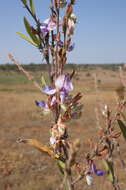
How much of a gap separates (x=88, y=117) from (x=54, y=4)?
1892 centimetres

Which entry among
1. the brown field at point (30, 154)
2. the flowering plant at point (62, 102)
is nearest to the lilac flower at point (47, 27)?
the flowering plant at point (62, 102)

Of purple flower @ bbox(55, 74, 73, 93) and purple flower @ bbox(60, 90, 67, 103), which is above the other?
purple flower @ bbox(55, 74, 73, 93)

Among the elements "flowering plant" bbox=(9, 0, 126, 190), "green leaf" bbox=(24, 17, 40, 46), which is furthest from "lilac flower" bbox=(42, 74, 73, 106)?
"green leaf" bbox=(24, 17, 40, 46)

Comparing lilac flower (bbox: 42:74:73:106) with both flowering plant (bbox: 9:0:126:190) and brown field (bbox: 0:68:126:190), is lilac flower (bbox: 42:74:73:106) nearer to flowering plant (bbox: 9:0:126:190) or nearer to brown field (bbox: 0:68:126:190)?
flowering plant (bbox: 9:0:126:190)

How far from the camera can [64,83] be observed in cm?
86

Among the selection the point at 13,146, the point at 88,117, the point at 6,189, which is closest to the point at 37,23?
the point at 6,189

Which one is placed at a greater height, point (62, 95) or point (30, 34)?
point (30, 34)

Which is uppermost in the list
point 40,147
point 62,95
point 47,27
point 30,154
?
point 47,27

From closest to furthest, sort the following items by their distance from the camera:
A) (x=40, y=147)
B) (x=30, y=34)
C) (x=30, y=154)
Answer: (x=40, y=147)
(x=30, y=34)
(x=30, y=154)

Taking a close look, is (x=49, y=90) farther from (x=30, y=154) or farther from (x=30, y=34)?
(x=30, y=154)

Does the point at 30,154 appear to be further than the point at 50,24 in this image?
Yes

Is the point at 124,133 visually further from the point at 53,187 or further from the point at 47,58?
the point at 53,187

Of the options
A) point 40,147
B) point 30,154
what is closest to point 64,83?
point 40,147

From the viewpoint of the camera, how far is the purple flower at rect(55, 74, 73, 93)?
2.77 feet
